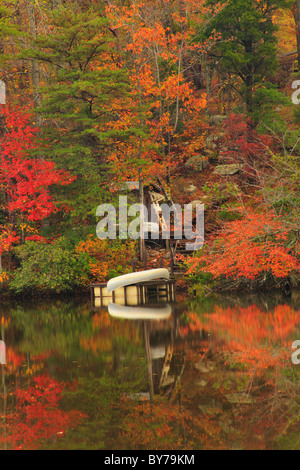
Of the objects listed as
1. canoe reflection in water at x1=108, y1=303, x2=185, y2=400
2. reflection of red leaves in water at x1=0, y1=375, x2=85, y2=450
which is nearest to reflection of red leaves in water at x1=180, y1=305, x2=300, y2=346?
canoe reflection in water at x1=108, y1=303, x2=185, y2=400

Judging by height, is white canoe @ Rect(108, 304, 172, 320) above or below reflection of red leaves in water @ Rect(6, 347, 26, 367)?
above

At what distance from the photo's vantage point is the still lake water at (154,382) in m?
6.04

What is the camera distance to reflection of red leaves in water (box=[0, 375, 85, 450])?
6141mm

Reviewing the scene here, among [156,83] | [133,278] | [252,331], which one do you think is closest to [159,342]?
[252,331]

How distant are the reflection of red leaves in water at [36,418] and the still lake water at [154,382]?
0.04 feet

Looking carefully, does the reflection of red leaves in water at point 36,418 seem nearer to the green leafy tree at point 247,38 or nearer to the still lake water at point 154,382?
the still lake water at point 154,382

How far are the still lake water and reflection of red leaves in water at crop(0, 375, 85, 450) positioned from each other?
1cm

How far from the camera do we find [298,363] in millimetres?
8914

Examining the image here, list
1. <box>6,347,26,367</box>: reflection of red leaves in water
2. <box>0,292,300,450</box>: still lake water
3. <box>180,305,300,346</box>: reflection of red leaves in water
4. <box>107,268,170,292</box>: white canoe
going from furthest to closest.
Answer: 1. <box>107,268,170,292</box>: white canoe
2. <box>180,305,300,346</box>: reflection of red leaves in water
3. <box>6,347,26,367</box>: reflection of red leaves in water
4. <box>0,292,300,450</box>: still lake water

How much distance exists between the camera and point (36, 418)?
6.86 m

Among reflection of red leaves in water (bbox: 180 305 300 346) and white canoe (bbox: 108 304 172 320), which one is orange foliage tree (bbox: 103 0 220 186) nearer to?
white canoe (bbox: 108 304 172 320)

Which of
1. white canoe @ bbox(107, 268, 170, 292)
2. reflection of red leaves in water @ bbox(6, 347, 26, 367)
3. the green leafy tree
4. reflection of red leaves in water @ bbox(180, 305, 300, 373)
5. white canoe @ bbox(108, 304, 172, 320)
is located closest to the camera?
reflection of red leaves in water @ bbox(180, 305, 300, 373)

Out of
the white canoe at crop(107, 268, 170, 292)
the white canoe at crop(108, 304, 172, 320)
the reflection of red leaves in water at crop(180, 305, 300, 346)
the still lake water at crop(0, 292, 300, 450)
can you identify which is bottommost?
the still lake water at crop(0, 292, 300, 450)

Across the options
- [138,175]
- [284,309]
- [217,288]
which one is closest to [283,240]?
[284,309]
